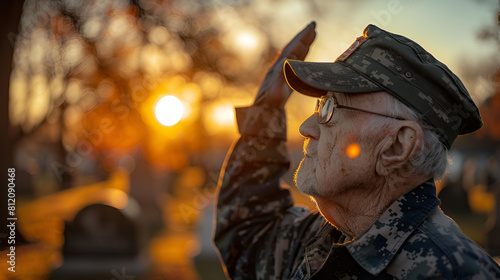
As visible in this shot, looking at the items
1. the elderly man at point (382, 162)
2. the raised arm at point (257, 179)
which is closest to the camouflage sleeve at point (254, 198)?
the raised arm at point (257, 179)

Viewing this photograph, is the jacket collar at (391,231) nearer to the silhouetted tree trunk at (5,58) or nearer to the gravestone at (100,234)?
the gravestone at (100,234)

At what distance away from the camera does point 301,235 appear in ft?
6.78

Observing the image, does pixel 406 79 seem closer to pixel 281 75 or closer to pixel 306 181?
pixel 306 181

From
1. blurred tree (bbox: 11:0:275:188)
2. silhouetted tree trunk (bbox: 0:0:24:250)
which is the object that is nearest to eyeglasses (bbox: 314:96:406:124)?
blurred tree (bbox: 11:0:275:188)

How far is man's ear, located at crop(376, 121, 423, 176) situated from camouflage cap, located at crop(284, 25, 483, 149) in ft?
0.27

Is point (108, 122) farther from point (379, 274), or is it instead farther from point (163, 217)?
point (379, 274)

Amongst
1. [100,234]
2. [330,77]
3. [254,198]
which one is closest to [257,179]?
[254,198]

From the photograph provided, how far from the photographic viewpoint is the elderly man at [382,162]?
149 cm

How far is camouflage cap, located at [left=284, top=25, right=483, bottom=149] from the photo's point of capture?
5.35 feet

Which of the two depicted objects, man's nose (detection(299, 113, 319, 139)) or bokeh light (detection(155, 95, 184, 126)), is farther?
bokeh light (detection(155, 95, 184, 126))

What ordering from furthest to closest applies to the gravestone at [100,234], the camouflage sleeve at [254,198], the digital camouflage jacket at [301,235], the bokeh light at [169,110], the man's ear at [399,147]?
the bokeh light at [169,110]
the gravestone at [100,234]
the camouflage sleeve at [254,198]
the man's ear at [399,147]
the digital camouflage jacket at [301,235]

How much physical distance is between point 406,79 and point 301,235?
91cm

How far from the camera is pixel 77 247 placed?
24.8ft

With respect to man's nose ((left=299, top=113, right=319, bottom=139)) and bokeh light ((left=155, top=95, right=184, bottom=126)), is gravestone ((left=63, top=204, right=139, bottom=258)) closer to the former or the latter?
bokeh light ((left=155, top=95, right=184, bottom=126))
